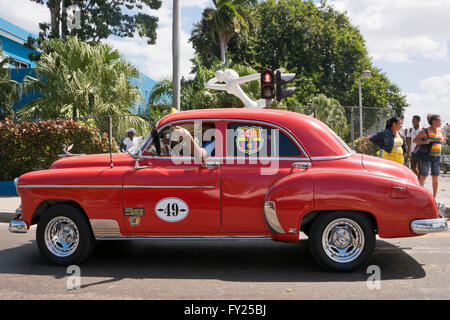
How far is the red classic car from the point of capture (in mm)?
5031

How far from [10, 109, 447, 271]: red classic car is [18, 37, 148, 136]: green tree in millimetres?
10442

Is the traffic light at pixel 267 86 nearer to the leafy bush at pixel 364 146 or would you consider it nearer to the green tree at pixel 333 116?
the green tree at pixel 333 116

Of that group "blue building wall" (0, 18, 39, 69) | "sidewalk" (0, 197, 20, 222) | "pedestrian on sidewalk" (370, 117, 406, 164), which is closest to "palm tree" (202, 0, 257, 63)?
"blue building wall" (0, 18, 39, 69)

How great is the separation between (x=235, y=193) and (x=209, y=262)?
43.2 inches

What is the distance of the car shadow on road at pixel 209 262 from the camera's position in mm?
5105

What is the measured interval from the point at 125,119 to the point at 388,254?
11.2 metres

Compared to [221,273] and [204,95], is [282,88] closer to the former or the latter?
[221,273]

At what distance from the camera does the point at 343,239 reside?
5133mm

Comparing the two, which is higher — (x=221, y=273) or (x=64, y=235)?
(x=64, y=235)

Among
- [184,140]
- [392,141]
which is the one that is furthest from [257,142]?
[392,141]

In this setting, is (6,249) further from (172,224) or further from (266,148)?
(266,148)

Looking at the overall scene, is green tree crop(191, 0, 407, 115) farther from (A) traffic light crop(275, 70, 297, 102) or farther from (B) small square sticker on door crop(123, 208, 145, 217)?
(B) small square sticker on door crop(123, 208, 145, 217)
